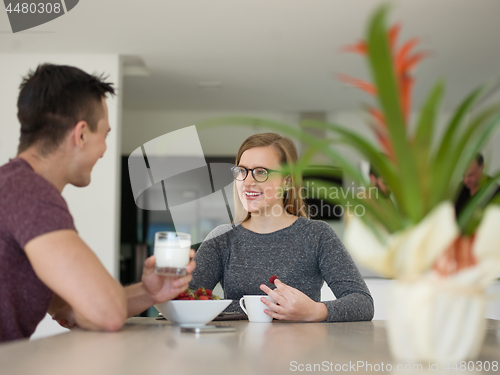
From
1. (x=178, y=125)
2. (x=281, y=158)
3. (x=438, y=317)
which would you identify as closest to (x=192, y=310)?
(x=438, y=317)

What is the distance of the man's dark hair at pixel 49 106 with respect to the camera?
3.36 feet

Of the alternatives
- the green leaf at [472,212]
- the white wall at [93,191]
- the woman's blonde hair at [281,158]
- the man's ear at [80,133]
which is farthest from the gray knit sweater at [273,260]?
the white wall at [93,191]

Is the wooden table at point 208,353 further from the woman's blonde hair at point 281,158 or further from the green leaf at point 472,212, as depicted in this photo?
the woman's blonde hair at point 281,158

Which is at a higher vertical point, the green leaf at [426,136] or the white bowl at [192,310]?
the green leaf at [426,136]

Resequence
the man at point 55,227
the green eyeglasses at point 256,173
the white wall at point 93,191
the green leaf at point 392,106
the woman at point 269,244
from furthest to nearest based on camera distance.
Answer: the white wall at point 93,191 < the green eyeglasses at point 256,173 < the woman at point 269,244 < the man at point 55,227 < the green leaf at point 392,106

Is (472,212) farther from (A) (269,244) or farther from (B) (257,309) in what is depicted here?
(A) (269,244)

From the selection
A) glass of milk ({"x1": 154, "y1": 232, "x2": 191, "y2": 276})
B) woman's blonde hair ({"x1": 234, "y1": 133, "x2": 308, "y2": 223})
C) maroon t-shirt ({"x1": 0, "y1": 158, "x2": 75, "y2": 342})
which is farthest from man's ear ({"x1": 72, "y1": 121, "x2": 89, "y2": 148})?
woman's blonde hair ({"x1": 234, "y1": 133, "x2": 308, "y2": 223})

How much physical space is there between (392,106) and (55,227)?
2.22 ft

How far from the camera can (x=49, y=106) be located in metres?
1.03

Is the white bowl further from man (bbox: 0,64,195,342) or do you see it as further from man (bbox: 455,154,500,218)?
man (bbox: 455,154,500,218)

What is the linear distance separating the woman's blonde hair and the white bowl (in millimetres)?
730

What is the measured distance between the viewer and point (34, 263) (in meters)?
0.86

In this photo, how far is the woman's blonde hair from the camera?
5.68ft

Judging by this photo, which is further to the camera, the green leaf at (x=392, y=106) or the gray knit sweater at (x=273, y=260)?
the gray knit sweater at (x=273, y=260)
